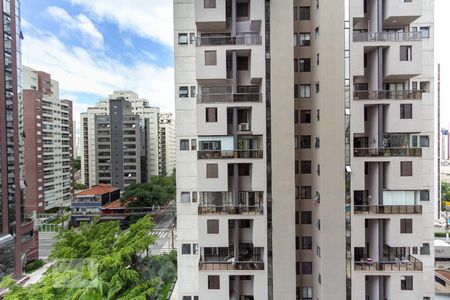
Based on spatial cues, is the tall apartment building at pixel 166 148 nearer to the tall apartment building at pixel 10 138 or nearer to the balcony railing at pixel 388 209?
the tall apartment building at pixel 10 138

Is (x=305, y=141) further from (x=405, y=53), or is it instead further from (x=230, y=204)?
(x=405, y=53)

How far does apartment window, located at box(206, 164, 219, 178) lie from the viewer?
300cm

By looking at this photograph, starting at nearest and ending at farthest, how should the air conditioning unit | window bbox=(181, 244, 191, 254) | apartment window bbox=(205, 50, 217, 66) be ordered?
apartment window bbox=(205, 50, 217, 66), the air conditioning unit, window bbox=(181, 244, 191, 254)

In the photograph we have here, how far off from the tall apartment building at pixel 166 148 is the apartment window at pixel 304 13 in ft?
8.05

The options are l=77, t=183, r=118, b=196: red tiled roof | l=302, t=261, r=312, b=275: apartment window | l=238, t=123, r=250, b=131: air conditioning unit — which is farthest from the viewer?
l=77, t=183, r=118, b=196: red tiled roof

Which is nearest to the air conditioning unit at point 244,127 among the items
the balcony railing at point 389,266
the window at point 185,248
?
the window at point 185,248

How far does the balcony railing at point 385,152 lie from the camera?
9.48 feet

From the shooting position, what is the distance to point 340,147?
2.94m

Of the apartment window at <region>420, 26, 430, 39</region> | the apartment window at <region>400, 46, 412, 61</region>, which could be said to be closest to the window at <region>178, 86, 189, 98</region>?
the apartment window at <region>400, 46, 412, 61</region>

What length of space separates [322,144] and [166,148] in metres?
Answer: 2.74

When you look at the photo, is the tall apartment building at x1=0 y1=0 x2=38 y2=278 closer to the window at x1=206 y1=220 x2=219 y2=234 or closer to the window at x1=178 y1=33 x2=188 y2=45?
the window at x1=178 y1=33 x2=188 y2=45

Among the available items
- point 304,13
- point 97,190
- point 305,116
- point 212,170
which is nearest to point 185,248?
point 212,170

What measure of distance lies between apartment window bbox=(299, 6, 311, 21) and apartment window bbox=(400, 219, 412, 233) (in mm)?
3041

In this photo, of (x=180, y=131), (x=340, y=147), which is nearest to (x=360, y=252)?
(x=340, y=147)
